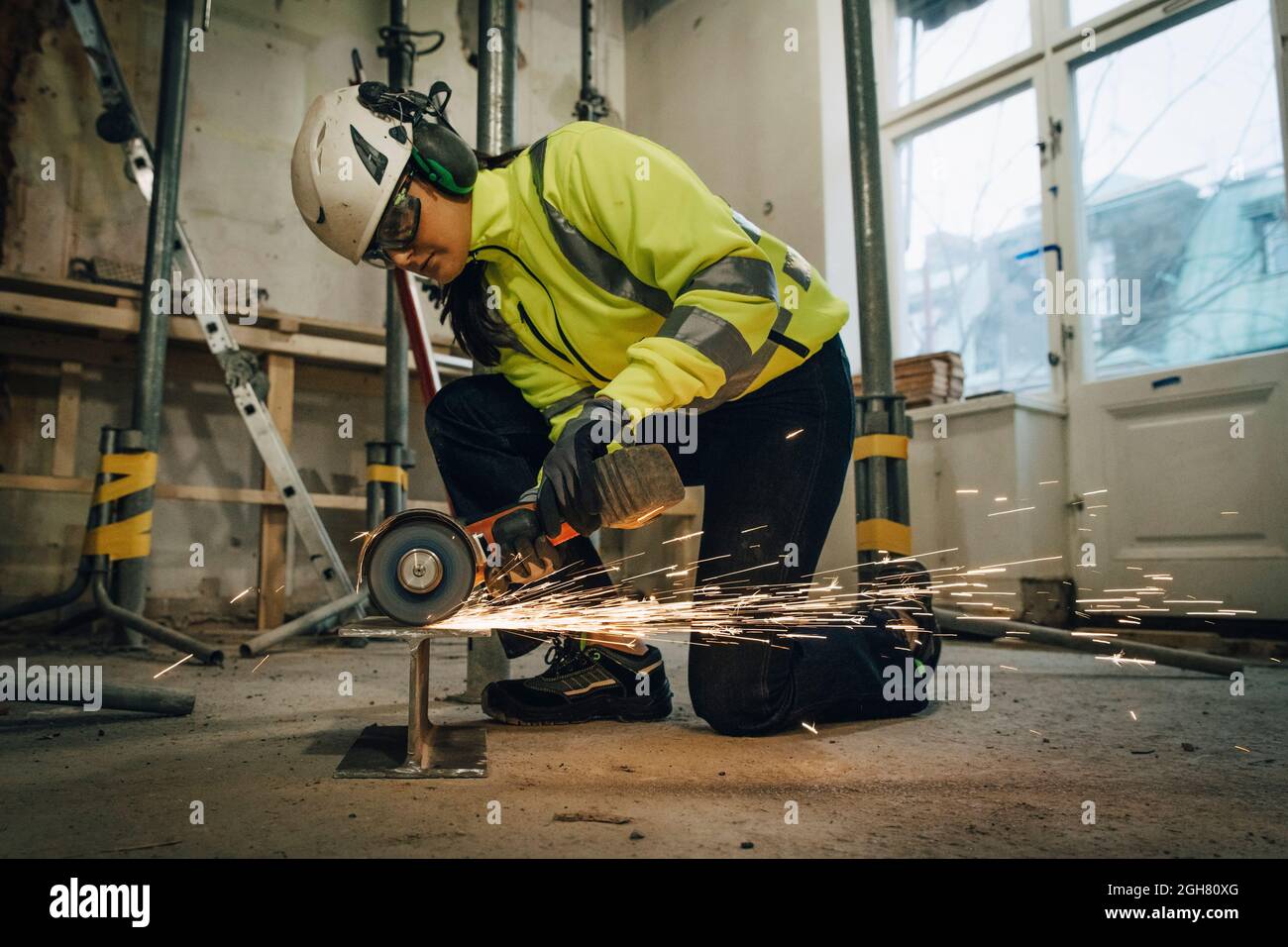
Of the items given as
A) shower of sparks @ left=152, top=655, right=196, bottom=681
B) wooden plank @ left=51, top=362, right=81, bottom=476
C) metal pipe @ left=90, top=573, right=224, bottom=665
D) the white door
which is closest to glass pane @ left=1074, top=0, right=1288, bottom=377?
the white door

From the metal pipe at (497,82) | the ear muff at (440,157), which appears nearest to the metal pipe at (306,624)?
the metal pipe at (497,82)

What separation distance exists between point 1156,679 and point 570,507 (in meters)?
2.18

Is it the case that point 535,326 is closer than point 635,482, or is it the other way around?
point 635,482

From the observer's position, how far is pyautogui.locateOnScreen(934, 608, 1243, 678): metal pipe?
253 cm

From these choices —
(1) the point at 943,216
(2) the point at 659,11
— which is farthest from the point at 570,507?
(2) the point at 659,11

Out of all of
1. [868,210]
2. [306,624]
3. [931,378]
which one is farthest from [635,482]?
[931,378]

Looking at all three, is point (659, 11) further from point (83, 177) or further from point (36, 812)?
point (36, 812)

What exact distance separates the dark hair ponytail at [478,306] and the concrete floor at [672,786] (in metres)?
0.83

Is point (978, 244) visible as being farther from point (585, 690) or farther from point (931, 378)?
point (585, 690)

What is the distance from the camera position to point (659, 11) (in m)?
6.07

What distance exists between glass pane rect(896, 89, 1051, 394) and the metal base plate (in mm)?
3801

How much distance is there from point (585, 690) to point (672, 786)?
1.86ft

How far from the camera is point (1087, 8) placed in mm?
4250

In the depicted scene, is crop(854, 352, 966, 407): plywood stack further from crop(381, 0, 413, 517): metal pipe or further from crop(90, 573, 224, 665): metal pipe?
crop(90, 573, 224, 665): metal pipe
